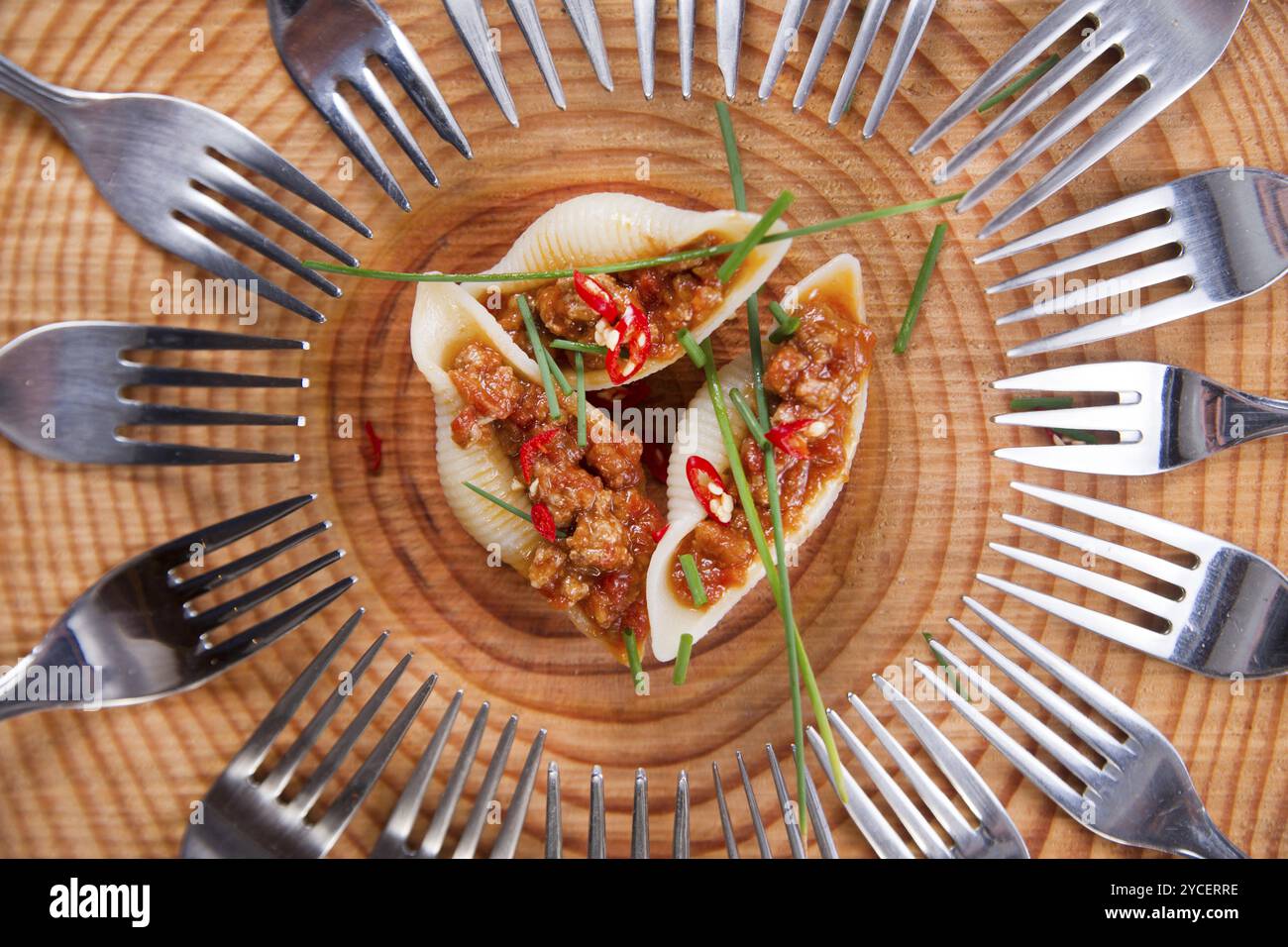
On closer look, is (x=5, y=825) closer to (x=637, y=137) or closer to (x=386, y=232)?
(x=386, y=232)

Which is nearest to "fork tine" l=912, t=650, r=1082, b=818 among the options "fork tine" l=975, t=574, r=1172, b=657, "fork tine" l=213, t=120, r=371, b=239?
"fork tine" l=975, t=574, r=1172, b=657

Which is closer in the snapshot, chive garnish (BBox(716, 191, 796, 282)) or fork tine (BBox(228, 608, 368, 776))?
chive garnish (BBox(716, 191, 796, 282))

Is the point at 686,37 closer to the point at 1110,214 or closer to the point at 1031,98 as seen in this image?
the point at 1031,98

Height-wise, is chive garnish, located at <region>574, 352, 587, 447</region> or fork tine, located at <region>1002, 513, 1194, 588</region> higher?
chive garnish, located at <region>574, 352, 587, 447</region>

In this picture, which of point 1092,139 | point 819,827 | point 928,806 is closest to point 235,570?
point 819,827

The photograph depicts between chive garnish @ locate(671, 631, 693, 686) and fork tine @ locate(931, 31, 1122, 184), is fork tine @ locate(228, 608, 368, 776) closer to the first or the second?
chive garnish @ locate(671, 631, 693, 686)

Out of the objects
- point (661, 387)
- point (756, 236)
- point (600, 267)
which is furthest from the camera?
point (661, 387)
